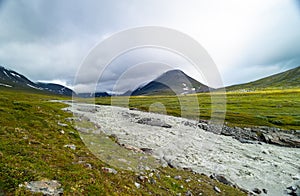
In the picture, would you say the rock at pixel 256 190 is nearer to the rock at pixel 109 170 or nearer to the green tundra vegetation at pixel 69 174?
the green tundra vegetation at pixel 69 174

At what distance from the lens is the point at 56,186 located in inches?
305

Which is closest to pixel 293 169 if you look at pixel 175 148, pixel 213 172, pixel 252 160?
pixel 252 160

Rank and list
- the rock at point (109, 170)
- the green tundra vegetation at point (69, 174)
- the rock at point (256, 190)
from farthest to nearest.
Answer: the rock at point (256, 190) → the rock at point (109, 170) → the green tundra vegetation at point (69, 174)

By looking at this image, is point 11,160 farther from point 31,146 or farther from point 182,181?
point 182,181

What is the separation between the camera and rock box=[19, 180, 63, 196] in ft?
23.6

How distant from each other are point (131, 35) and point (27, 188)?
14.0 meters

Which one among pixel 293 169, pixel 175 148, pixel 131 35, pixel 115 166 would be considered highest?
pixel 131 35

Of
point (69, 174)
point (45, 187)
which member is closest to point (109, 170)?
point (69, 174)

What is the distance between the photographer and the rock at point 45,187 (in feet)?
23.6

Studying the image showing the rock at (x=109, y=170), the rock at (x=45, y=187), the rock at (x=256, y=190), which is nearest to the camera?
the rock at (x=45, y=187)

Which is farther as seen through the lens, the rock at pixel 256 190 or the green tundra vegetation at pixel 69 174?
the rock at pixel 256 190

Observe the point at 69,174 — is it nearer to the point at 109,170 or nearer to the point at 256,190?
the point at 109,170

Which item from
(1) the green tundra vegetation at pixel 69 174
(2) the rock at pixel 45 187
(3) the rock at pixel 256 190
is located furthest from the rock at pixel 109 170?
(3) the rock at pixel 256 190

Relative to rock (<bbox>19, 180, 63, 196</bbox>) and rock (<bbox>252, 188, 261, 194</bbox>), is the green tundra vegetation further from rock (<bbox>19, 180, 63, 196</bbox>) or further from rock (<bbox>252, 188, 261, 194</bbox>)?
rock (<bbox>252, 188, 261, 194</bbox>)
